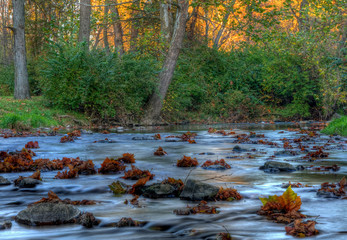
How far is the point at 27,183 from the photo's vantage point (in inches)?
210

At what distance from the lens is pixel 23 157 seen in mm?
7480

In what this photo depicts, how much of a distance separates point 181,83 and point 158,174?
1897 cm

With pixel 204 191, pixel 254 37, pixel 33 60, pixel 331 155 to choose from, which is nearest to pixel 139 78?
→ pixel 254 37

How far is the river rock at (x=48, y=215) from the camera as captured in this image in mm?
3734

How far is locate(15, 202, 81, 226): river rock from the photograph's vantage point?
3.73 m

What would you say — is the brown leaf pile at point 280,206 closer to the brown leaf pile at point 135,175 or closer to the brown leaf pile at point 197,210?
the brown leaf pile at point 197,210

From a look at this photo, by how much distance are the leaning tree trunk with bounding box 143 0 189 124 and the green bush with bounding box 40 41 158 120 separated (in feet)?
2.58

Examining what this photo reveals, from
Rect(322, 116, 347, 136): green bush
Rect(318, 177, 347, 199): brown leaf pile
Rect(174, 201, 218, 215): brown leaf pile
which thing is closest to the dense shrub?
Rect(322, 116, 347, 136): green bush

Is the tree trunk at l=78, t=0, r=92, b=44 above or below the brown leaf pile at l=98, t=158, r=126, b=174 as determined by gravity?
above

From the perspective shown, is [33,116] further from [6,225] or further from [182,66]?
[6,225]

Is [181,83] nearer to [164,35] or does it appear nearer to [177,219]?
[164,35]

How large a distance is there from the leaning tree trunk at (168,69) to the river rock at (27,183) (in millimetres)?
16571

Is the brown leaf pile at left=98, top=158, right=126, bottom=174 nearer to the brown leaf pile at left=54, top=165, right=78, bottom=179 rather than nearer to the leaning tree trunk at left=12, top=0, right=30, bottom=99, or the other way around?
the brown leaf pile at left=54, top=165, right=78, bottom=179

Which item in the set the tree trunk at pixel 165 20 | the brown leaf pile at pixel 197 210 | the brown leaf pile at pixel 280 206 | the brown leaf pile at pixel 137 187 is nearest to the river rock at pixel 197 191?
the brown leaf pile at pixel 197 210
